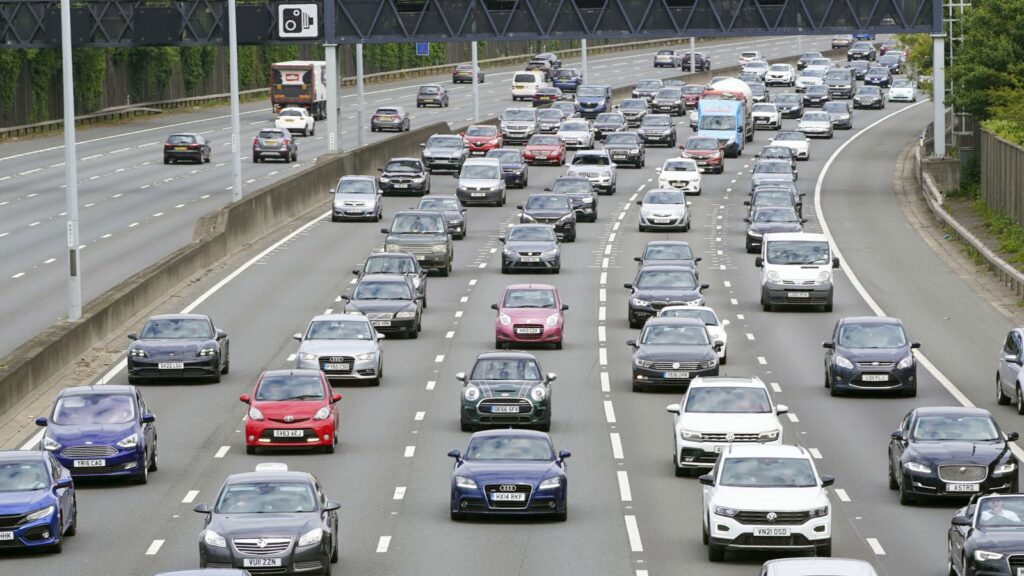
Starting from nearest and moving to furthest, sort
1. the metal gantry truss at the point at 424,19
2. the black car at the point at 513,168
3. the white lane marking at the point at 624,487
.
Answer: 1. the white lane marking at the point at 624,487
2. the black car at the point at 513,168
3. the metal gantry truss at the point at 424,19

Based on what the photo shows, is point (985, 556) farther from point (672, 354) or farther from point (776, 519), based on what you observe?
point (672, 354)

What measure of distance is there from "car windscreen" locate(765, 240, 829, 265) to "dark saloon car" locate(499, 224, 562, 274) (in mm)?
7257

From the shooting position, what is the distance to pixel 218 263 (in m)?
56.5

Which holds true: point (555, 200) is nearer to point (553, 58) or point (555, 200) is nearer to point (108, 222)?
point (108, 222)

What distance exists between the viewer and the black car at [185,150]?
8756 centimetres

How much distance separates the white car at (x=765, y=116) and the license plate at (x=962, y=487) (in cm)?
7689

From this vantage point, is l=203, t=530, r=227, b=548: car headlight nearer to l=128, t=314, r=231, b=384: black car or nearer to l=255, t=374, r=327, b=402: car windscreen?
l=255, t=374, r=327, b=402: car windscreen

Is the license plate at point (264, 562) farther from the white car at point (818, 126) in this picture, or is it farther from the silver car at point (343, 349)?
the white car at point (818, 126)

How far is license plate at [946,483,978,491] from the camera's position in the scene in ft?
90.5

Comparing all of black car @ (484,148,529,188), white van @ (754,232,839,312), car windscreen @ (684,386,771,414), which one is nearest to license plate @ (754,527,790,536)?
car windscreen @ (684,386,771,414)

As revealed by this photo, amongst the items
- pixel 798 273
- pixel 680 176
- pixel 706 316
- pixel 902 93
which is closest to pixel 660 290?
pixel 706 316

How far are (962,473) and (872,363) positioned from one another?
403 inches

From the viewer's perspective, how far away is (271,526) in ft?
75.0

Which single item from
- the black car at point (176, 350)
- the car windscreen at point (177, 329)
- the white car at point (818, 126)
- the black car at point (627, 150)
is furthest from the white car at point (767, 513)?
the white car at point (818, 126)
